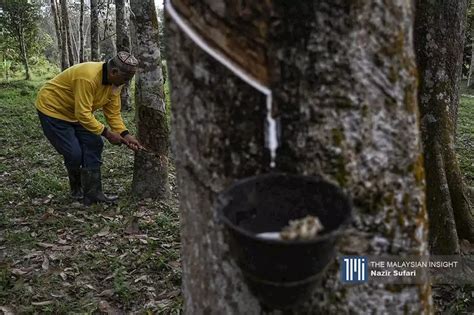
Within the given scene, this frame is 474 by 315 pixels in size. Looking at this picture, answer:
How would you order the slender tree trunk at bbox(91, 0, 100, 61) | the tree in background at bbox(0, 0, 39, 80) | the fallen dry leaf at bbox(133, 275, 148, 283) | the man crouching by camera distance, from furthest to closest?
the tree in background at bbox(0, 0, 39, 80), the slender tree trunk at bbox(91, 0, 100, 61), the man crouching, the fallen dry leaf at bbox(133, 275, 148, 283)

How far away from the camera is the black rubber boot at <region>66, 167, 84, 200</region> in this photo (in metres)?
5.51

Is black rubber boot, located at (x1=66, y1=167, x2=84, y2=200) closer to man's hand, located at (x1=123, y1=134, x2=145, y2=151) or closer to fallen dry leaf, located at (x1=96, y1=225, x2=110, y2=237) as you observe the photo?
man's hand, located at (x1=123, y1=134, x2=145, y2=151)

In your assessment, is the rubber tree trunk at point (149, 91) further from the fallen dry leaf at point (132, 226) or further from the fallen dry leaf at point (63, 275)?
the fallen dry leaf at point (63, 275)

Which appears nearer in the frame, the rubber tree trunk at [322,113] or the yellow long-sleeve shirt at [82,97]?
the rubber tree trunk at [322,113]

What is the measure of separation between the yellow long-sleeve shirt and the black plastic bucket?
385cm

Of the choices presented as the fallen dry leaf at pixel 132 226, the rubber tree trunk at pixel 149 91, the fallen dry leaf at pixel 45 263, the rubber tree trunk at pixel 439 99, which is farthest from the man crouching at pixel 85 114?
the rubber tree trunk at pixel 439 99

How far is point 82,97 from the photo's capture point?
15.9 ft

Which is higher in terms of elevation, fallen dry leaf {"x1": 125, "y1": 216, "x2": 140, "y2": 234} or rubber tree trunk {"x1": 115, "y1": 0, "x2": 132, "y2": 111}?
rubber tree trunk {"x1": 115, "y1": 0, "x2": 132, "y2": 111}

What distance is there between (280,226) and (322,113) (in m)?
0.41

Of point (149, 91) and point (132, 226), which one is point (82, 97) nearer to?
point (149, 91)

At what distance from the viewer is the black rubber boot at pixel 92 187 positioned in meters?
5.30

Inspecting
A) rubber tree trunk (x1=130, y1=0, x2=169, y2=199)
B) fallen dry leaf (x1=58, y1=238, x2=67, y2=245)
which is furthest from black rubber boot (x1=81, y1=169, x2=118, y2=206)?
fallen dry leaf (x1=58, y1=238, x2=67, y2=245)

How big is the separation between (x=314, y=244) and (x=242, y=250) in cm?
21

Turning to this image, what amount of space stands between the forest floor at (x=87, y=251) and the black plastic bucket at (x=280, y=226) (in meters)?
2.14
